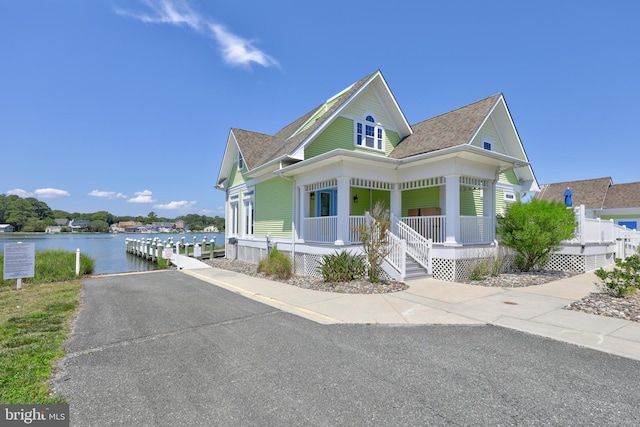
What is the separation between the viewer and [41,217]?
93.6 m

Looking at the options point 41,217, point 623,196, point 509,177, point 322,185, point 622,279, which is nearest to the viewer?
point 622,279

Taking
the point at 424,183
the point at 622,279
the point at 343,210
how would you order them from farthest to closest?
the point at 424,183
the point at 343,210
the point at 622,279

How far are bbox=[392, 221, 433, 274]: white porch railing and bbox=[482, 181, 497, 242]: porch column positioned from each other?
121 inches

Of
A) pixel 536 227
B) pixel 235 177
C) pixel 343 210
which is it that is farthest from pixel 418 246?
pixel 235 177

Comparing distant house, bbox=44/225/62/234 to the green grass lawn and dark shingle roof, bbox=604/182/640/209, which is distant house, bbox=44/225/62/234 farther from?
dark shingle roof, bbox=604/182/640/209

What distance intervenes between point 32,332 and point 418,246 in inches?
421

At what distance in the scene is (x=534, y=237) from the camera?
11328 mm

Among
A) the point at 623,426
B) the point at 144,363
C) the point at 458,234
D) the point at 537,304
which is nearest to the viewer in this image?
the point at 623,426

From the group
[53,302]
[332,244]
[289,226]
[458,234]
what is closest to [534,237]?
[458,234]

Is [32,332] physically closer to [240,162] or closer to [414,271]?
[414,271]

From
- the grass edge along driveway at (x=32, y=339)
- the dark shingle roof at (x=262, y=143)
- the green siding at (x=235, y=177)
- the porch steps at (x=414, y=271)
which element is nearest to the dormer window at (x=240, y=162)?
the green siding at (x=235, y=177)

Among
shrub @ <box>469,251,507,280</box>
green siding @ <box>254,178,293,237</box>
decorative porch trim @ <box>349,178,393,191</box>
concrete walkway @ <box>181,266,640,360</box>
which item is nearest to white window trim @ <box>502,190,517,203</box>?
shrub @ <box>469,251,507,280</box>

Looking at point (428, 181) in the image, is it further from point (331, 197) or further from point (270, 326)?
point (270, 326)

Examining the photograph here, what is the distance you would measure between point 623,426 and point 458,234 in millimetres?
8500
